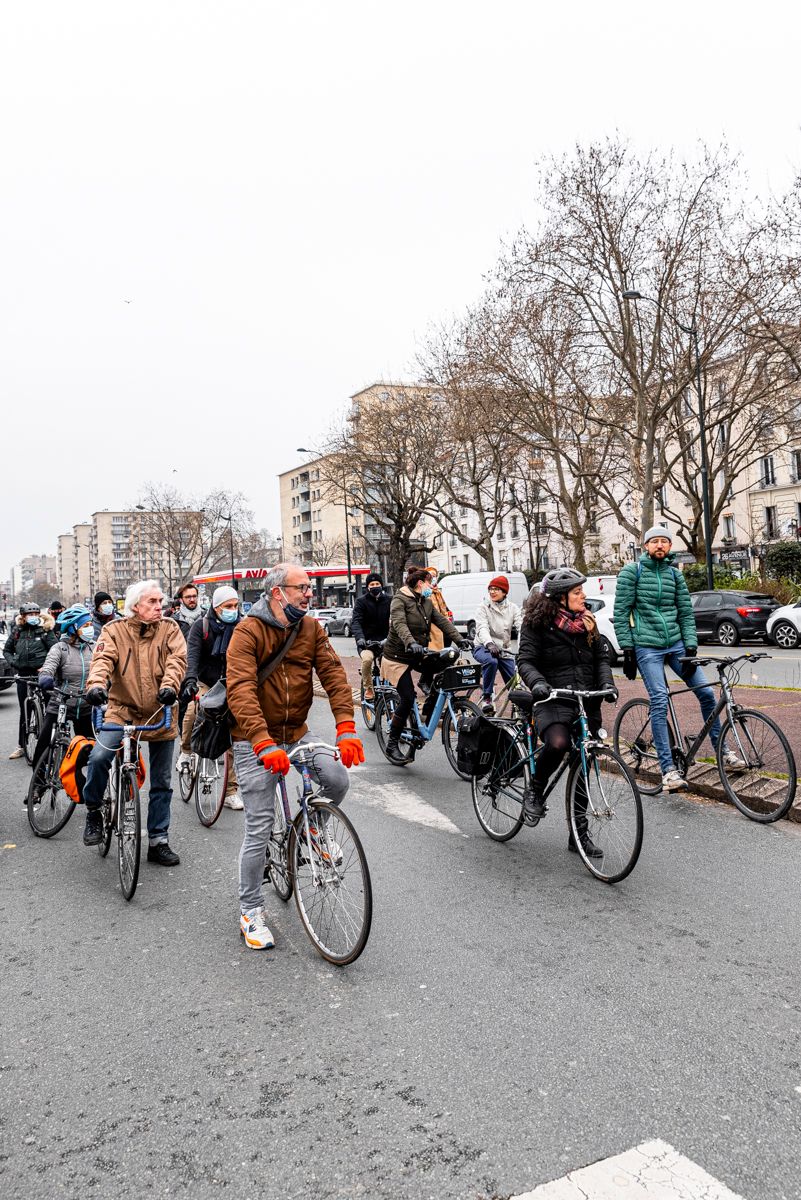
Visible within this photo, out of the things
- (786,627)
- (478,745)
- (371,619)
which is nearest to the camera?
(478,745)

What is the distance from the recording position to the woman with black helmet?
18.1 ft

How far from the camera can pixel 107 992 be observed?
3.96 m

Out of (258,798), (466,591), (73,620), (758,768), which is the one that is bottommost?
(758,768)

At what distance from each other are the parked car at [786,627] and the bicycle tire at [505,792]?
62.7ft

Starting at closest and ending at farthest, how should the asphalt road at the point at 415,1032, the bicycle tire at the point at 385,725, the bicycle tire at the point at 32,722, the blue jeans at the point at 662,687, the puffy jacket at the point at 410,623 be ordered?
1. the asphalt road at the point at 415,1032
2. the blue jeans at the point at 662,687
3. the puffy jacket at the point at 410,623
4. the bicycle tire at the point at 385,725
5. the bicycle tire at the point at 32,722

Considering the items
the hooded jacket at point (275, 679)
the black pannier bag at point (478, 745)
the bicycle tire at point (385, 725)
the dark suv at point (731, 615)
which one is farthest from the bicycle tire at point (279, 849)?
the dark suv at point (731, 615)

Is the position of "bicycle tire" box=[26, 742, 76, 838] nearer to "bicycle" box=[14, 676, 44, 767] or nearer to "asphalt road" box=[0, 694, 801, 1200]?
"asphalt road" box=[0, 694, 801, 1200]

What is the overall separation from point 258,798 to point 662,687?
12.3 feet

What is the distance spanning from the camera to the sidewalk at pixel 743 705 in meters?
7.04

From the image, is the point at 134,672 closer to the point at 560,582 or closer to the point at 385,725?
the point at 560,582

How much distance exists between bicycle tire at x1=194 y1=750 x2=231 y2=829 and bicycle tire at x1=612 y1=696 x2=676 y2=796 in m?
3.15

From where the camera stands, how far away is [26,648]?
10.2 meters

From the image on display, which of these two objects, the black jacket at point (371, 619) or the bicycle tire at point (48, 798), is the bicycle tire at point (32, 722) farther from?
the black jacket at point (371, 619)

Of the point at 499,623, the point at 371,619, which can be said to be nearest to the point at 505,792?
the point at 499,623
